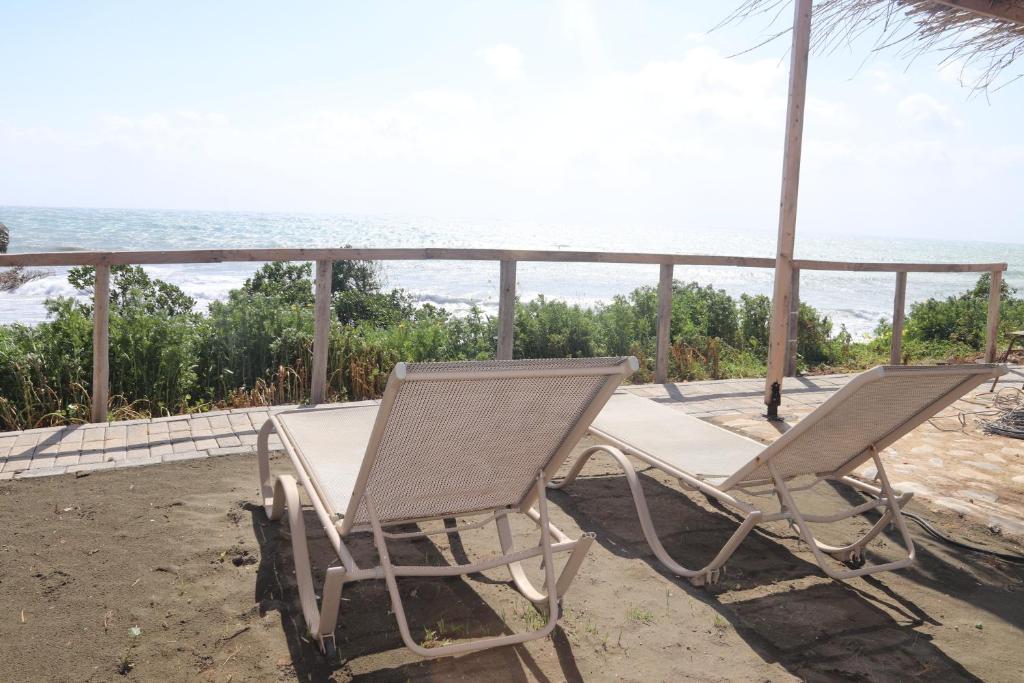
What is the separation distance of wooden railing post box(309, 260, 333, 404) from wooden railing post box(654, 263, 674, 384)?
2510 mm

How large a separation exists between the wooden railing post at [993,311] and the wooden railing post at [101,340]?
25.1 ft

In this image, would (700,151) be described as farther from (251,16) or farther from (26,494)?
(26,494)

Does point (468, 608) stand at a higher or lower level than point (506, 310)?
lower

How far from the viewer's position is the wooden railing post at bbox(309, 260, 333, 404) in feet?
16.4

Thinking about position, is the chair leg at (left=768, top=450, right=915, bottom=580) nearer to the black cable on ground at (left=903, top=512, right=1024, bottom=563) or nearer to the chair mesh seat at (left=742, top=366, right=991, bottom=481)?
the chair mesh seat at (left=742, top=366, right=991, bottom=481)

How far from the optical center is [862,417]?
2.67m

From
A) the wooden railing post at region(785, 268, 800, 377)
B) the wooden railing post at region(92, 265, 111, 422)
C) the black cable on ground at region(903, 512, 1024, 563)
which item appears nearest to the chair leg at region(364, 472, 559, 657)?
the black cable on ground at region(903, 512, 1024, 563)

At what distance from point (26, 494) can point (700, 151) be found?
6675 centimetres

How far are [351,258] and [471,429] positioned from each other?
3141 mm

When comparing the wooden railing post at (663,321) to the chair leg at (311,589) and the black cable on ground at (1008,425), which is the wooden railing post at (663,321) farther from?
the chair leg at (311,589)

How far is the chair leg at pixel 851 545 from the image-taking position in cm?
251

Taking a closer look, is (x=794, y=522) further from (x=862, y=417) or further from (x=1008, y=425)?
(x=1008, y=425)

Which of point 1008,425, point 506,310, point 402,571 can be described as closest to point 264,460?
point 402,571

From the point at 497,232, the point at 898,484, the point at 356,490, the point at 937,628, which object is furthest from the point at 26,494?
→ the point at 497,232
